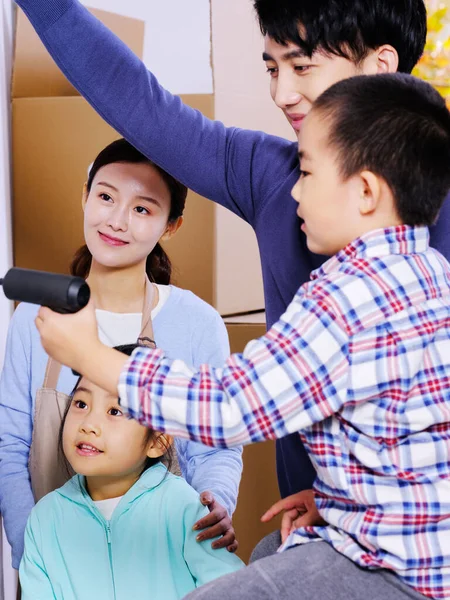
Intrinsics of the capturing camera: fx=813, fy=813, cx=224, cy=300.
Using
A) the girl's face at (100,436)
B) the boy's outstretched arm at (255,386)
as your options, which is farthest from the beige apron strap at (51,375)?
the boy's outstretched arm at (255,386)

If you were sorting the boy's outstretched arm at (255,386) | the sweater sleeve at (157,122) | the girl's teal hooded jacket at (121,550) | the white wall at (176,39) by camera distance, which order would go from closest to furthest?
the boy's outstretched arm at (255,386) → the sweater sleeve at (157,122) → the girl's teal hooded jacket at (121,550) → the white wall at (176,39)

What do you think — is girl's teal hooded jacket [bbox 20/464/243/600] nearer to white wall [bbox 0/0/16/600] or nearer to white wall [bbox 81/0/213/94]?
white wall [bbox 0/0/16/600]

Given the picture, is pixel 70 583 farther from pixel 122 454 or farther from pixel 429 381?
pixel 429 381

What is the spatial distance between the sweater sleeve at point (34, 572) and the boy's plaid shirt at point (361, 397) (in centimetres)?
58

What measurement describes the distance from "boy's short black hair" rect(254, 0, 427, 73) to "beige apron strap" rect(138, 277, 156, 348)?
1.88 ft

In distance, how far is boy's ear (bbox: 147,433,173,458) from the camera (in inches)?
54.0

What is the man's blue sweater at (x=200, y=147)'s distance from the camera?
3.84 ft

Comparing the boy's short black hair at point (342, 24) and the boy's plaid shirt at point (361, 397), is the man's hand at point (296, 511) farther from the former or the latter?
the boy's short black hair at point (342, 24)

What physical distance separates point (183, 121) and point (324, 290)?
49cm

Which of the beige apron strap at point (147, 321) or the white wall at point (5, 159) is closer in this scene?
the beige apron strap at point (147, 321)

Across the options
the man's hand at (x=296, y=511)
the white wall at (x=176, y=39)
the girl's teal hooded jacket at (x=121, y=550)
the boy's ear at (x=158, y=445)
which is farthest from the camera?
the white wall at (x=176, y=39)

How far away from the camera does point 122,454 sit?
1316 millimetres

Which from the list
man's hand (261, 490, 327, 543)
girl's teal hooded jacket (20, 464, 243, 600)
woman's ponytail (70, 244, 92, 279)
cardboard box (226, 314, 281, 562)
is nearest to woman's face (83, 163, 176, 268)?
woman's ponytail (70, 244, 92, 279)

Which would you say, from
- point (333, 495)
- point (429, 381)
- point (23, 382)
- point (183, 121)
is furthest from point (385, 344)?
point (23, 382)
